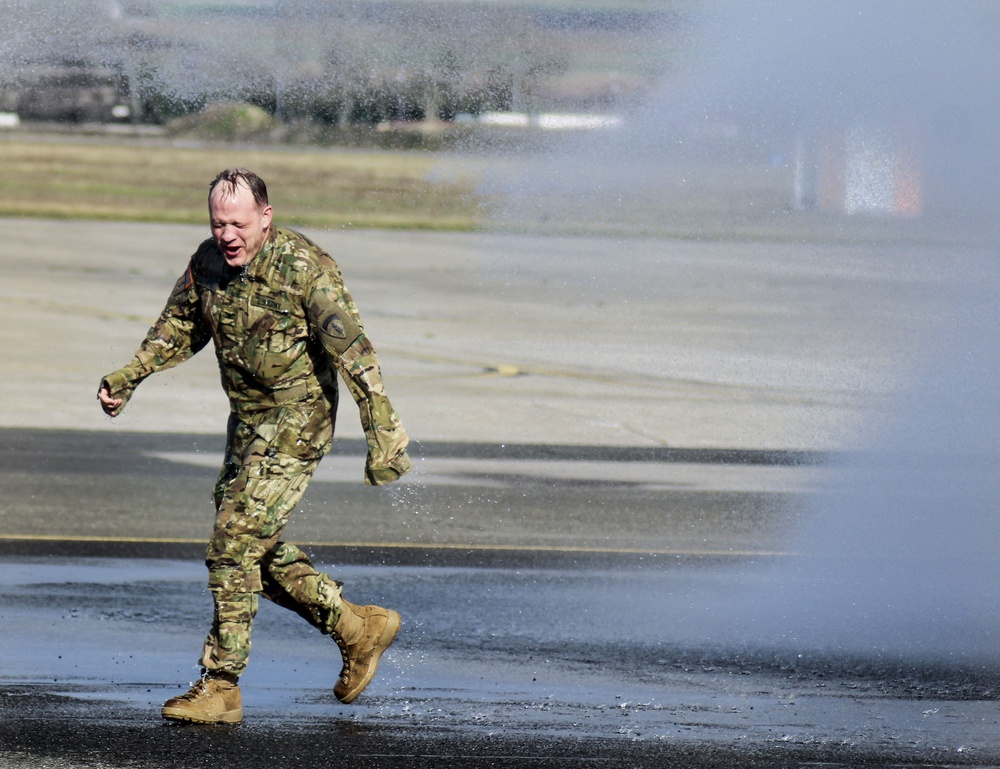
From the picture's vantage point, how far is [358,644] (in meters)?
5.59

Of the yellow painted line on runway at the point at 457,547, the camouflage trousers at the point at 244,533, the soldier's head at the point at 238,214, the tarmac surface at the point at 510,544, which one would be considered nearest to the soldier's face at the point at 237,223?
the soldier's head at the point at 238,214

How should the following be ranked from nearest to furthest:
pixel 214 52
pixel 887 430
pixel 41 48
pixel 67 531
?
pixel 67 531
pixel 887 430
pixel 214 52
pixel 41 48

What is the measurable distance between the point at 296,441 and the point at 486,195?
24472mm

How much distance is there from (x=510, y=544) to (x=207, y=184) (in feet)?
74.9

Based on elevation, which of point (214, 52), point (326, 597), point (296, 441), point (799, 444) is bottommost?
point (799, 444)

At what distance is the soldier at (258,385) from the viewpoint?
5.27 metres

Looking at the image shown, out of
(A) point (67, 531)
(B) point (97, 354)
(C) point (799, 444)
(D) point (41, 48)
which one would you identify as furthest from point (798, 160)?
(D) point (41, 48)

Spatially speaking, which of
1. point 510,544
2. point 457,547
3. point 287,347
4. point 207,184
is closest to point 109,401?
point 287,347

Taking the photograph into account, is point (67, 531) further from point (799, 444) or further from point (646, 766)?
point (799, 444)

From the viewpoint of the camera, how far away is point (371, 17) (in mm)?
21625

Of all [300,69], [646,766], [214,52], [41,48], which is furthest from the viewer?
[41,48]

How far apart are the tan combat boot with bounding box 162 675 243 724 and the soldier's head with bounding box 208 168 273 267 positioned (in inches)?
52.7

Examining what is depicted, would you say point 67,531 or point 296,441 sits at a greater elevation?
point 296,441

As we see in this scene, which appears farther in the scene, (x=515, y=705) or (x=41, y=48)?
(x=41, y=48)
